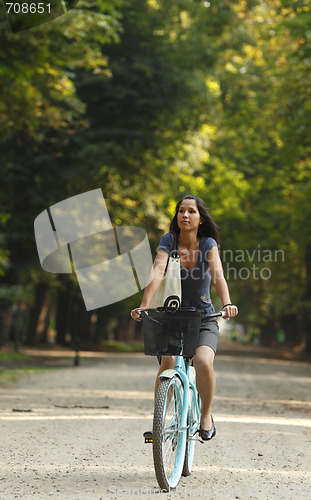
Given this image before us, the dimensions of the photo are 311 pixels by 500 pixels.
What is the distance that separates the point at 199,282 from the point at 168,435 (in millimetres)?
1157

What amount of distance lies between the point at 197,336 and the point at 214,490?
1100 mm

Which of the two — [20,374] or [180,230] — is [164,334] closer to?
[180,230]

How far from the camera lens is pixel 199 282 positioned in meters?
5.47

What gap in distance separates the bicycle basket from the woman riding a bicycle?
21 centimetres

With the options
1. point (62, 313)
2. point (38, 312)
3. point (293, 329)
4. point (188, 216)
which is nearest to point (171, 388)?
point (188, 216)

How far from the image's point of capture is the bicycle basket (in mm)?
5031

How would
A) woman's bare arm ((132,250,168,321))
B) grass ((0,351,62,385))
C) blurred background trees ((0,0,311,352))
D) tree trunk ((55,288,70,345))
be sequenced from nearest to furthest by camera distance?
woman's bare arm ((132,250,168,321)), blurred background trees ((0,0,311,352)), grass ((0,351,62,385)), tree trunk ((55,288,70,345))

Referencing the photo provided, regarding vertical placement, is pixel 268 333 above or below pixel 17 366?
above

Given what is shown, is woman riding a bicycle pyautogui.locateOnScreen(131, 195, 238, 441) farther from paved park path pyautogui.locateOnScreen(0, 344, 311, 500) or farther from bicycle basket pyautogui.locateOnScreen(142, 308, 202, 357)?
→ paved park path pyautogui.locateOnScreen(0, 344, 311, 500)

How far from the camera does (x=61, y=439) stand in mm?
7254

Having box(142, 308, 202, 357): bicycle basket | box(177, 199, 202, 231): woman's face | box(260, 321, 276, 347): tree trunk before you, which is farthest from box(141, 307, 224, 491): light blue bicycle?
box(260, 321, 276, 347): tree trunk

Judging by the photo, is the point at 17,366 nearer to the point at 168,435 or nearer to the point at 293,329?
the point at 168,435

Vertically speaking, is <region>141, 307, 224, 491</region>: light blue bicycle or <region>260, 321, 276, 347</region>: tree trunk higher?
<region>260, 321, 276, 347</region>: tree trunk

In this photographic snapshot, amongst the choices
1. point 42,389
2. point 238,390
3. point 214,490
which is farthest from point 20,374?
point 214,490
